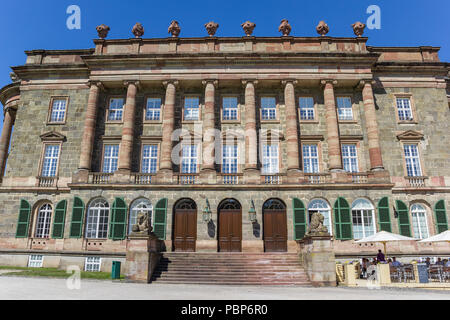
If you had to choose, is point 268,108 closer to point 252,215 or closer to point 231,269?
point 252,215

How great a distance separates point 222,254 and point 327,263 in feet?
22.7

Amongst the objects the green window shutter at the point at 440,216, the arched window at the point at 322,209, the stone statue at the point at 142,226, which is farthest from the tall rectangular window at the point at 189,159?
the green window shutter at the point at 440,216

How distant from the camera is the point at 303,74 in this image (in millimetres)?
27453

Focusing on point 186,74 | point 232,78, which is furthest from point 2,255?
point 232,78

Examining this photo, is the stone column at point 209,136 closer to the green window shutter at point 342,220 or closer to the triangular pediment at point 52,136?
the green window shutter at point 342,220

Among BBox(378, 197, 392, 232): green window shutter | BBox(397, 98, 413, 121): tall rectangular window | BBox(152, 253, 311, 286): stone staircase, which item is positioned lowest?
BBox(152, 253, 311, 286): stone staircase

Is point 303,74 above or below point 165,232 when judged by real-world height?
above

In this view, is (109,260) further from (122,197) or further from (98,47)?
(98,47)

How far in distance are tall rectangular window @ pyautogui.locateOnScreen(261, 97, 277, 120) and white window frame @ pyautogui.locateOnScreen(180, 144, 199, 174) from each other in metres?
6.40

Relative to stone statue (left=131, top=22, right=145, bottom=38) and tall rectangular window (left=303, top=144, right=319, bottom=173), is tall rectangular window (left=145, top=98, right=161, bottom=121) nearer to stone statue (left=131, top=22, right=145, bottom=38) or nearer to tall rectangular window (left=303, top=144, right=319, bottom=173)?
stone statue (left=131, top=22, right=145, bottom=38)

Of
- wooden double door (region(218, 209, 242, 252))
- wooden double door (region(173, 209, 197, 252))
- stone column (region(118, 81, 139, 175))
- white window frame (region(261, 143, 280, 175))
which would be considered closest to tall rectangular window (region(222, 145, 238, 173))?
white window frame (region(261, 143, 280, 175))

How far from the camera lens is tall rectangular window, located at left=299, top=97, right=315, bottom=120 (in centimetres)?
2792
